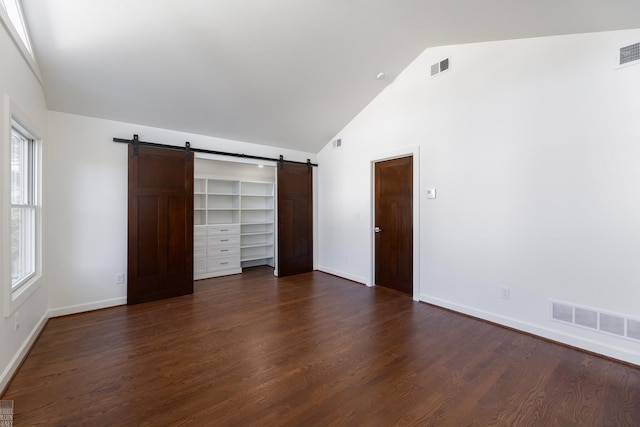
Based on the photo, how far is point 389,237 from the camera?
169 inches

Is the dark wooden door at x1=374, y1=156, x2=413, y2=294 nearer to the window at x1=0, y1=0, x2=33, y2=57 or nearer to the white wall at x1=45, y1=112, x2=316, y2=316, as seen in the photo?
the white wall at x1=45, y1=112, x2=316, y2=316

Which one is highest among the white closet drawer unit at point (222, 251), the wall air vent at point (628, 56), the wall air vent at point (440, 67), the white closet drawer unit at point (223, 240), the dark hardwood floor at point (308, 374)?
the wall air vent at point (440, 67)

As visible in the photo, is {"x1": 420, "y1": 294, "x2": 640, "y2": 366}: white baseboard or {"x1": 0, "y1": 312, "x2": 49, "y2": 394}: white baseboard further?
{"x1": 420, "y1": 294, "x2": 640, "y2": 366}: white baseboard

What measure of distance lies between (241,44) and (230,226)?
10.9 ft

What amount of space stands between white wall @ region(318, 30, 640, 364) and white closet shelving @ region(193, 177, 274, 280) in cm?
333

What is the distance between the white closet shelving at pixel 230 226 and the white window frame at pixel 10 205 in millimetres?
2144

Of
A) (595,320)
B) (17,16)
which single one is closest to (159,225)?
(17,16)

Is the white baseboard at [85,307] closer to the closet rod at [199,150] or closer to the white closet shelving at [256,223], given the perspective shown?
the closet rod at [199,150]

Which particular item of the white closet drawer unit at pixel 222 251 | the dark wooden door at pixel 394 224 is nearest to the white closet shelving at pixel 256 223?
the white closet drawer unit at pixel 222 251

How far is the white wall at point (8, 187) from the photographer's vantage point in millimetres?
1900

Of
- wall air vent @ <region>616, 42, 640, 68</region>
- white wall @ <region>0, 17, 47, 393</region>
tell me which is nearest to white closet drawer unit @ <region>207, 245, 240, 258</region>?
white wall @ <region>0, 17, 47, 393</region>

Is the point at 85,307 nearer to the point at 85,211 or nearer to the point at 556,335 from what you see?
the point at 85,211

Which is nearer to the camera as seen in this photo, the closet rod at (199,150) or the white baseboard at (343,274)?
the closet rod at (199,150)

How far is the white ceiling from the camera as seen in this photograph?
2318 millimetres
